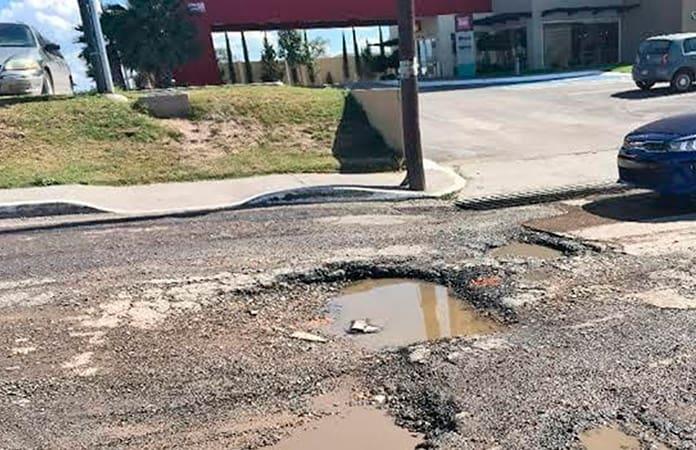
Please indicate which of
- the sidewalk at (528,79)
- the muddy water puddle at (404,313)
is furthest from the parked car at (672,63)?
the muddy water puddle at (404,313)

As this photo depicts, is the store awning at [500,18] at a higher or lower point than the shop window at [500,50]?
higher

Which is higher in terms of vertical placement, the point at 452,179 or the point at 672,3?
the point at 672,3

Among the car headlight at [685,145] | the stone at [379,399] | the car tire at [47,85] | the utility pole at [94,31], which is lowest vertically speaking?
the stone at [379,399]

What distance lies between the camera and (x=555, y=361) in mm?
4172

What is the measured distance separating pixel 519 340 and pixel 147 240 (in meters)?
4.74

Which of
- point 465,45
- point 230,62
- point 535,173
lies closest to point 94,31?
point 535,173

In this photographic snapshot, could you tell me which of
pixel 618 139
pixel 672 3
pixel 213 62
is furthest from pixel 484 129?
pixel 672 3

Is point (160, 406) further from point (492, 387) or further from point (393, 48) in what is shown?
point (393, 48)

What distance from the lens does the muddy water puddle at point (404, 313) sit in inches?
190

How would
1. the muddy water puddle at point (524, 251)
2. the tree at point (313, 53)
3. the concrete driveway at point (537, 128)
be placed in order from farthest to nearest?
the tree at point (313, 53), the concrete driveway at point (537, 128), the muddy water puddle at point (524, 251)

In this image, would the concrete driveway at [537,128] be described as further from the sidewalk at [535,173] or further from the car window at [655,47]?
the car window at [655,47]

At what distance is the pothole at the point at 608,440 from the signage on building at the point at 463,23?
119ft

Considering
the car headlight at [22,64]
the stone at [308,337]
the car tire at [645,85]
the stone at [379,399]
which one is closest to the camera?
the stone at [379,399]

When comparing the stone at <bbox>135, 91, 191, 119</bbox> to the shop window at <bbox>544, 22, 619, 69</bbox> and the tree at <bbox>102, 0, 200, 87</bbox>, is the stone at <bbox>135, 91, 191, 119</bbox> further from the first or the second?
the shop window at <bbox>544, 22, 619, 69</bbox>
